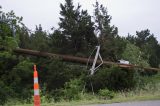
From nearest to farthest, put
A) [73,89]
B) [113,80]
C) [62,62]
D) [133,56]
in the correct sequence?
[73,89], [113,80], [62,62], [133,56]

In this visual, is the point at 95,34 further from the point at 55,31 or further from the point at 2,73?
the point at 2,73

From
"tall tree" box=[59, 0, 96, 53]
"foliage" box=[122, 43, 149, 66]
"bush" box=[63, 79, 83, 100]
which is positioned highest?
"tall tree" box=[59, 0, 96, 53]

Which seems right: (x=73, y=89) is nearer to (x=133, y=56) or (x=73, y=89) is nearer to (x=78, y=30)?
(x=133, y=56)

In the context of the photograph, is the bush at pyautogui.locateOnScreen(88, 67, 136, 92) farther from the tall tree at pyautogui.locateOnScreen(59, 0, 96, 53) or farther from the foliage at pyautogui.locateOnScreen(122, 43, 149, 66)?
the tall tree at pyautogui.locateOnScreen(59, 0, 96, 53)

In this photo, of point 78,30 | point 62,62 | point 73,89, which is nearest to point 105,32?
point 78,30

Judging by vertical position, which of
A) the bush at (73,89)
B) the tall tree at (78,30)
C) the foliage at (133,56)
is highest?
the tall tree at (78,30)

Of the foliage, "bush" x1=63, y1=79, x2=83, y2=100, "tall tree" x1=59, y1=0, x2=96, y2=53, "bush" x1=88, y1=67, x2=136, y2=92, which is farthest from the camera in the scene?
"tall tree" x1=59, y1=0, x2=96, y2=53

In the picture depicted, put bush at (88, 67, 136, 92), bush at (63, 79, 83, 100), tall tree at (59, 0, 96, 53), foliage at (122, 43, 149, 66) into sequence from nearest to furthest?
1. bush at (63, 79, 83, 100)
2. bush at (88, 67, 136, 92)
3. foliage at (122, 43, 149, 66)
4. tall tree at (59, 0, 96, 53)

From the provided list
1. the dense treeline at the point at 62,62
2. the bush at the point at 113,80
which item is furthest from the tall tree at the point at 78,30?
the bush at the point at 113,80

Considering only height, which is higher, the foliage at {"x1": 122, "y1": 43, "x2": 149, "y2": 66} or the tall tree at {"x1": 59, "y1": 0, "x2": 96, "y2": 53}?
the tall tree at {"x1": 59, "y1": 0, "x2": 96, "y2": 53}

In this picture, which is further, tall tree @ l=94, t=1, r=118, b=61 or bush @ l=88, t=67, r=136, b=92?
tall tree @ l=94, t=1, r=118, b=61

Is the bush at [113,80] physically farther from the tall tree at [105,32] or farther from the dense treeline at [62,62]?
the tall tree at [105,32]

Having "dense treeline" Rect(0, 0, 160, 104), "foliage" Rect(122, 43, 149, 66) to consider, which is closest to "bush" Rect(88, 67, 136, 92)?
"dense treeline" Rect(0, 0, 160, 104)

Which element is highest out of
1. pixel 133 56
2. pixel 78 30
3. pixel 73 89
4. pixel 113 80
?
pixel 78 30
